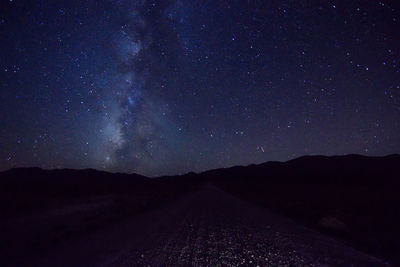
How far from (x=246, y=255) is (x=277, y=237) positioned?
5.15 feet

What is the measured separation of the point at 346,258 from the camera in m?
4.13

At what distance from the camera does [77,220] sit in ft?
30.3

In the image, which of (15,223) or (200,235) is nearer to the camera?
(200,235)

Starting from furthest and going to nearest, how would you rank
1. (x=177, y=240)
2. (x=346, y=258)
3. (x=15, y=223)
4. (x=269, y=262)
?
(x=15, y=223)
(x=177, y=240)
(x=346, y=258)
(x=269, y=262)

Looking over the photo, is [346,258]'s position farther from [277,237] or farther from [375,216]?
[375,216]

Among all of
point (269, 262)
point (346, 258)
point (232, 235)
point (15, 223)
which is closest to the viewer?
point (269, 262)

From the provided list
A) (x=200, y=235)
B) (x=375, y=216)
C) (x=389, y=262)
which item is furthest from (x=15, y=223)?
(x=375, y=216)

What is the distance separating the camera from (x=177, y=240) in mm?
5195

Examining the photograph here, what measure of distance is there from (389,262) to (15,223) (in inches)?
461

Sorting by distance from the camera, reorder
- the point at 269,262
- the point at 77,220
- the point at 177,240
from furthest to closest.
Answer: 1. the point at 77,220
2. the point at 177,240
3. the point at 269,262

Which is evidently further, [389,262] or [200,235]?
[200,235]

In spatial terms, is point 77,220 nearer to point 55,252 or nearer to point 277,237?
point 55,252

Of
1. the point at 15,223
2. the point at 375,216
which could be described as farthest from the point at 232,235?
the point at 15,223

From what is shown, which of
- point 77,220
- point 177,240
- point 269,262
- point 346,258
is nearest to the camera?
point 269,262
